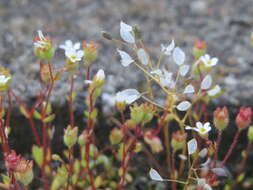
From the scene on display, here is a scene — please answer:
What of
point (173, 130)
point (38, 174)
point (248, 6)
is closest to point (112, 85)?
point (173, 130)

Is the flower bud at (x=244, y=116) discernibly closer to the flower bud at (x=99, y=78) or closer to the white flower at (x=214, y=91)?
the white flower at (x=214, y=91)

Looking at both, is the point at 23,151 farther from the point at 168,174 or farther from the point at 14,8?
the point at 14,8

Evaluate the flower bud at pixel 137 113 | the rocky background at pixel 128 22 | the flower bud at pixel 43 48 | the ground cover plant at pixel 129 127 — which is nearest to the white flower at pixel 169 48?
the ground cover plant at pixel 129 127

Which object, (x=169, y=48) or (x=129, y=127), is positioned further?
(x=129, y=127)

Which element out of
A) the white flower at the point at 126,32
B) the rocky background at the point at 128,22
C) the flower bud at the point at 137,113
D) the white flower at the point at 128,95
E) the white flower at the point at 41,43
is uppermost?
the white flower at the point at 126,32

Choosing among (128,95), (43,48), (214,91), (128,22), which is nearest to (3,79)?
(43,48)

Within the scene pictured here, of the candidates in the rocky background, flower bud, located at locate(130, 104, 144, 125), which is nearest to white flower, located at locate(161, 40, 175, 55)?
flower bud, located at locate(130, 104, 144, 125)

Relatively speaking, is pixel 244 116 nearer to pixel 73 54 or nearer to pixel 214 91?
pixel 214 91

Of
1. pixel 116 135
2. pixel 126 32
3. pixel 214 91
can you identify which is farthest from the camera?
pixel 116 135
